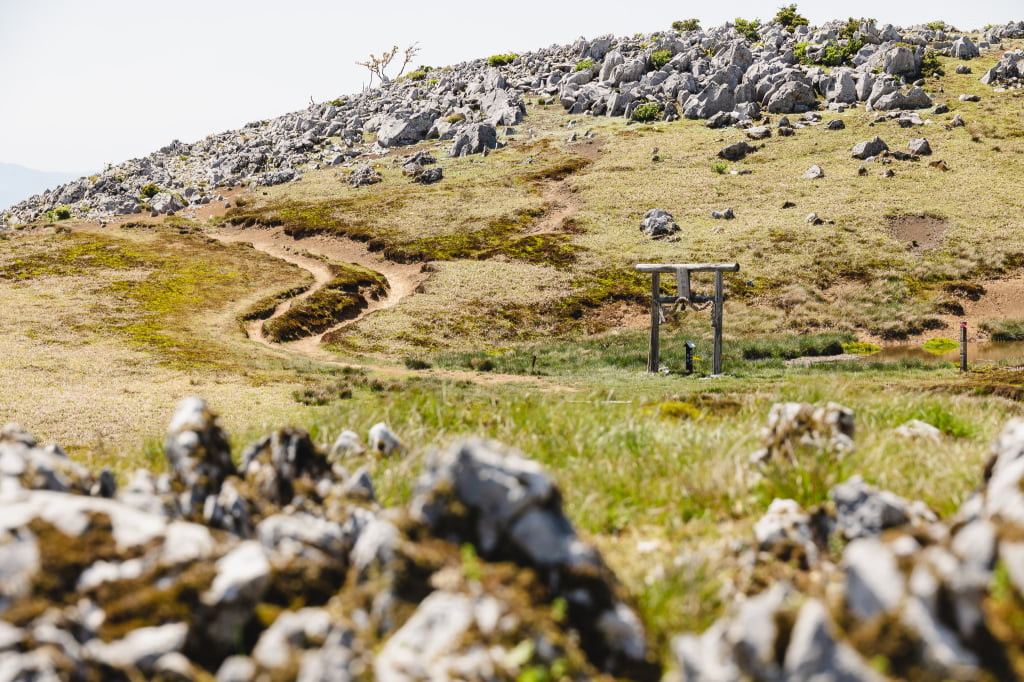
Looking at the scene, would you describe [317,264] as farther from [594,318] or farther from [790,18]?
[790,18]

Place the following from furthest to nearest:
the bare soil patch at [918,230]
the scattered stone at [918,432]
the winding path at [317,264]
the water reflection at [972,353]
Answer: the bare soil patch at [918,230] → the winding path at [317,264] → the water reflection at [972,353] → the scattered stone at [918,432]

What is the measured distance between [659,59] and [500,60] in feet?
178

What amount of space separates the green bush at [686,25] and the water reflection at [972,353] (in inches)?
5566

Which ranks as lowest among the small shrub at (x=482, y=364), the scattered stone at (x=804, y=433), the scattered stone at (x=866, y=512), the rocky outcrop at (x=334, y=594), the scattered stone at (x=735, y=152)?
the small shrub at (x=482, y=364)

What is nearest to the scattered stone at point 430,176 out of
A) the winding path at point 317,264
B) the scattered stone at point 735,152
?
the winding path at point 317,264

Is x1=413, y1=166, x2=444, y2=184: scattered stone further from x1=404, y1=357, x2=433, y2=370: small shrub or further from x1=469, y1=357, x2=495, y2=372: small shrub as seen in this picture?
x1=469, y1=357, x2=495, y2=372: small shrub

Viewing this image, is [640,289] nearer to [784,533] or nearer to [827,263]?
[827,263]

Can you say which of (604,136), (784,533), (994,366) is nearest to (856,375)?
(994,366)

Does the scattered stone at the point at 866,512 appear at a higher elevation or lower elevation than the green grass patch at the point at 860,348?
higher

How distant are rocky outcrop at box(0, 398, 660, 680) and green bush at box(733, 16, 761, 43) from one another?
156 meters

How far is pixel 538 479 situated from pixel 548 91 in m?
137

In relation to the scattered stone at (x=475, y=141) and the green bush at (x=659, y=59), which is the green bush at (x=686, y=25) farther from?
the scattered stone at (x=475, y=141)

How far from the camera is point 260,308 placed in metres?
41.3

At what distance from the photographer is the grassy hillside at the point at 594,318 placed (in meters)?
6.57
